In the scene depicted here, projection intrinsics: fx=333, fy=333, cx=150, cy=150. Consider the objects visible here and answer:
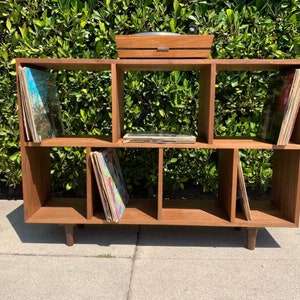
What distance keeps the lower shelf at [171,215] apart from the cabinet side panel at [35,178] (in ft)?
0.21

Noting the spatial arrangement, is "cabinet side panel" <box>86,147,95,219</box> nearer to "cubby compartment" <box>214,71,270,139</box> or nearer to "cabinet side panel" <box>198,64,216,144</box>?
"cabinet side panel" <box>198,64,216,144</box>

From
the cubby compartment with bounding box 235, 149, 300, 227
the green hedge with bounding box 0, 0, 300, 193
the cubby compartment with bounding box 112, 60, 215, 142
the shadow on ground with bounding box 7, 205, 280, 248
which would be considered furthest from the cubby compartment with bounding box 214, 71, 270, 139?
the shadow on ground with bounding box 7, 205, 280, 248

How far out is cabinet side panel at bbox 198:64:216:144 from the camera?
1995 mm

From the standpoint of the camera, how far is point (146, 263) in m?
2.02

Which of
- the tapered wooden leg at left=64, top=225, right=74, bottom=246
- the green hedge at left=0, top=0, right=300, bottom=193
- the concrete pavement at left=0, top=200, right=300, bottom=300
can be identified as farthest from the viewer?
the green hedge at left=0, top=0, right=300, bottom=193

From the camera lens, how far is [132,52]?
2000 mm

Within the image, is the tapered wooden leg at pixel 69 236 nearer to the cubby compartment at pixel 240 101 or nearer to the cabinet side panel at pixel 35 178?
the cabinet side panel at pixel 35 178

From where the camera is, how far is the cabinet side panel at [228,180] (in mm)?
2084

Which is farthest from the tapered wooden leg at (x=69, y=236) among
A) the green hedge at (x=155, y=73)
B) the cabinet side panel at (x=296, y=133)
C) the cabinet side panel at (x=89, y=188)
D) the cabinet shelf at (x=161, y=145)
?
the cabinet side panel at (x=296, y=133)

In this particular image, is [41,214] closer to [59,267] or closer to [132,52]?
[59,267]

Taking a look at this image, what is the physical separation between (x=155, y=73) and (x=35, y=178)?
4.16 feet

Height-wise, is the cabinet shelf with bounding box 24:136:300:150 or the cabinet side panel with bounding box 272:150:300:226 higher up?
the cabinet shelf with bounding box 24:136:300:150

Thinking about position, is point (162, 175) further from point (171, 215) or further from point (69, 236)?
point (69, 236)

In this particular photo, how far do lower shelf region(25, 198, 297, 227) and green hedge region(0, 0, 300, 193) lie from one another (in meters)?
0.51
